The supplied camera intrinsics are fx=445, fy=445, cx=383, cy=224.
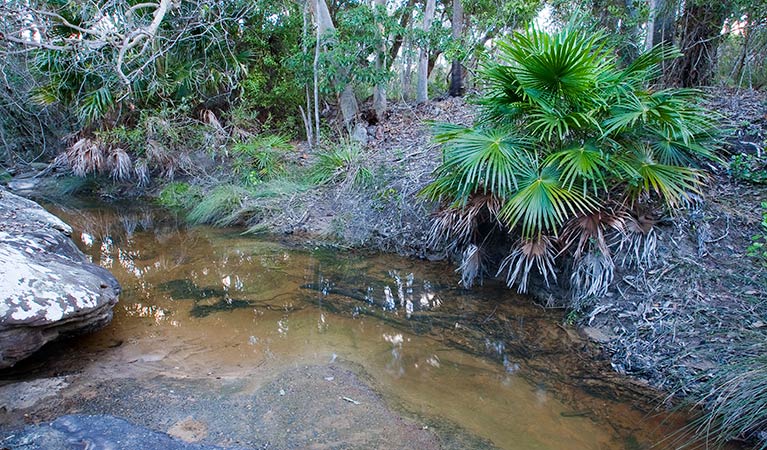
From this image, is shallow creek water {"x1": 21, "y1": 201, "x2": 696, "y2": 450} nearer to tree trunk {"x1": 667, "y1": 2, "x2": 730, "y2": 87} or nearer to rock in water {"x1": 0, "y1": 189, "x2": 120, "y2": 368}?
rock in water {"x1": 0, "y1": 189, "x2": 120, "y2": 368}

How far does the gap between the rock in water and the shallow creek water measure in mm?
367

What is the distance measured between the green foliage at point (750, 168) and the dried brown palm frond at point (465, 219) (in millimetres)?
2686

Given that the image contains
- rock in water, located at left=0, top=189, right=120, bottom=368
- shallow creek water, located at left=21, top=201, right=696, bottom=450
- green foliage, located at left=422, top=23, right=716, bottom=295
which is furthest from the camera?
green foliage, located at left=422, top=23, right=716, bottom=295

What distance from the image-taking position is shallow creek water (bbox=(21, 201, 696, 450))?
314cm

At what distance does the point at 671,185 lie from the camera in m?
4.26

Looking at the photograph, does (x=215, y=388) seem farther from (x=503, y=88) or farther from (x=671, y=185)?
(x=671, y=185)

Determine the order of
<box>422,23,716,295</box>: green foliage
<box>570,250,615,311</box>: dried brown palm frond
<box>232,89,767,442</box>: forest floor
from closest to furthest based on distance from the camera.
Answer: <box>232,89,767,442</box>: forest floor → <box>422,23,716,295</box>: green foliage → <box>570,250,615,311</box>: dried brown palm frond

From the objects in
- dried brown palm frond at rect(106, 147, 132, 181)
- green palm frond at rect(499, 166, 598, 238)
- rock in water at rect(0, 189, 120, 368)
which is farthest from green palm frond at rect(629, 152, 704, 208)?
dried brown palm frond at rect(106, 147, 132, 181)

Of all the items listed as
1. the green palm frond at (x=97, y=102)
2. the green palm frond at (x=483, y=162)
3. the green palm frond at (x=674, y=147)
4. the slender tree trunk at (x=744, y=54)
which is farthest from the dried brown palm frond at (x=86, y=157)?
the slender tree trunk at (x=744, y=54)

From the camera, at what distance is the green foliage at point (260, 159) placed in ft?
30.3

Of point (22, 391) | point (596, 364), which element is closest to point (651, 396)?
point (596, 364)

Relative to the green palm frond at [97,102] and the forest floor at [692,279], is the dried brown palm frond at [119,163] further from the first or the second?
the forest floor at [692,279]

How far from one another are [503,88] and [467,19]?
8093mm

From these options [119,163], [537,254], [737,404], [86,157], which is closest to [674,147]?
[537,254]
